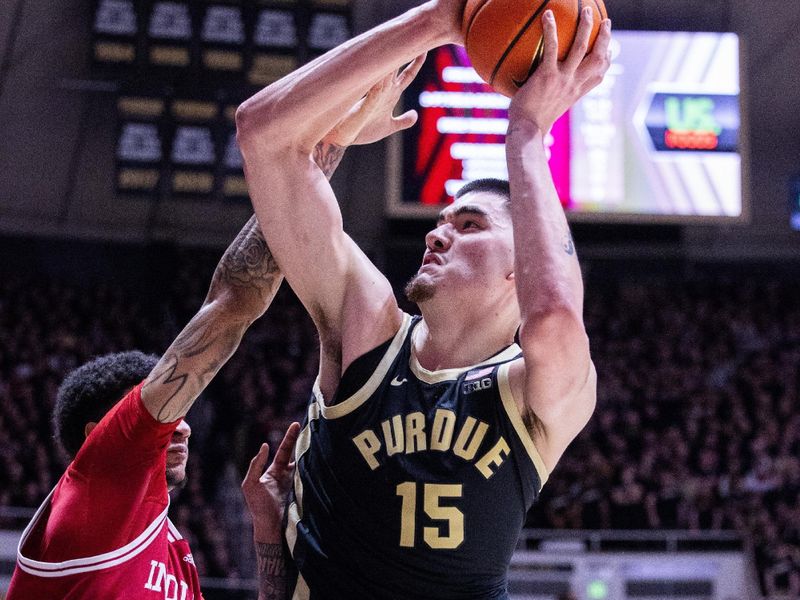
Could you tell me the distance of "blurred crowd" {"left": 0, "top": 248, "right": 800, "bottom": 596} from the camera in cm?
1054

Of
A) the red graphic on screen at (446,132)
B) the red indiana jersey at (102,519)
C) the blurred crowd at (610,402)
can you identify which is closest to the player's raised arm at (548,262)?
the red indiana jersey at (102,519)

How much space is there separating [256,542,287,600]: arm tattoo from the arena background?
19.7 feet

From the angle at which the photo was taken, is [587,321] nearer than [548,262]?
No

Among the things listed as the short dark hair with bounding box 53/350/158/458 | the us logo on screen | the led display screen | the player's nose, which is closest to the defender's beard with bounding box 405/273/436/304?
the player's nose

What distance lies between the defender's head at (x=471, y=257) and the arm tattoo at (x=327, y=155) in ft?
1.03

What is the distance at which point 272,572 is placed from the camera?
2412 mm

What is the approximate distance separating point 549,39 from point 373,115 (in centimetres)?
60

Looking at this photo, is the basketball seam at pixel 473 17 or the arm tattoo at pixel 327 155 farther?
the arm tattoo at pixel 327 155

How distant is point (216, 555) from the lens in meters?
9.78

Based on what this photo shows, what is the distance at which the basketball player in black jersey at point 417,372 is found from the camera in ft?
6.69

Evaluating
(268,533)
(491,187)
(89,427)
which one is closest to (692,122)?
(491,187)

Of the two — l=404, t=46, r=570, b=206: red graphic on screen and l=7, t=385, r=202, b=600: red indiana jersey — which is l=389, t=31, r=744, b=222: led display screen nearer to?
l=404, t=46, r=570, b=206: red graphic on screen

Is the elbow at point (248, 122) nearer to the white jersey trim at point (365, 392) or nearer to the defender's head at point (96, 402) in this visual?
the white jersey trim at point (365, 392)

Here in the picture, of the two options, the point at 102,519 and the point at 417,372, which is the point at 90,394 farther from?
the point at 417,372
